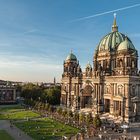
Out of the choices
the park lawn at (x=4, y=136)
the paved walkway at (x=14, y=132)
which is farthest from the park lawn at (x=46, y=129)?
the park lawn at (x=4, y=136)

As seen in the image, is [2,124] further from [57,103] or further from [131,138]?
[57,103]

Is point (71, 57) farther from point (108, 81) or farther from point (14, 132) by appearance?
point (14, 132)

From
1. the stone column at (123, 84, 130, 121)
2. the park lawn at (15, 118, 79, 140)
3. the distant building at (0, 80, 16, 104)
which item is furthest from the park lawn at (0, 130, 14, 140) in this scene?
the distant building at (0, 80, 16, 104)

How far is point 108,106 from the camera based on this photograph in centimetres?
10100

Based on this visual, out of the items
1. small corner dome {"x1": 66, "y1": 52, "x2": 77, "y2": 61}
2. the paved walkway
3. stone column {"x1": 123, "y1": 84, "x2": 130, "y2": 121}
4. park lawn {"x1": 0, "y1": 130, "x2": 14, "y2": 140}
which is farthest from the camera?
small corner dome {"x1": 66, "y1": 52, "x2": 77, "y2": 61}

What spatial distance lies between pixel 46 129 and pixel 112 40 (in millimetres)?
53624

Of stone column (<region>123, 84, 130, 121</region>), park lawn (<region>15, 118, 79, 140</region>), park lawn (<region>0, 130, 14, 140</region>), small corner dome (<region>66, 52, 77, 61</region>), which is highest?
small corner dome (<region>66, 52, 77, 61</region>)

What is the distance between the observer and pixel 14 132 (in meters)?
69.6

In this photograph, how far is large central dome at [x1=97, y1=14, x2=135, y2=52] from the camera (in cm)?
11084

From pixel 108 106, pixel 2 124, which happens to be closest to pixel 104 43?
pixel 108 106

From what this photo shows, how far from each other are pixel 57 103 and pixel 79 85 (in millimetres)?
22967

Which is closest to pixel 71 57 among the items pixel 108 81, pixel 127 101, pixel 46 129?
pixel 108 81

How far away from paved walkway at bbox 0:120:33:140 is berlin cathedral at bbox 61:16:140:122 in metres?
32.7

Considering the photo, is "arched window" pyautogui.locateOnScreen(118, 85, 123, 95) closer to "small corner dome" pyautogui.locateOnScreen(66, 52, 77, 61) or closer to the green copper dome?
the green copper dome
